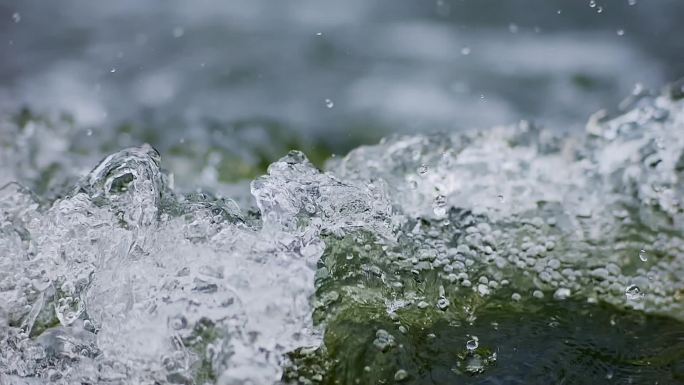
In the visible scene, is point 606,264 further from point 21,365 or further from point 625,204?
point 21,365

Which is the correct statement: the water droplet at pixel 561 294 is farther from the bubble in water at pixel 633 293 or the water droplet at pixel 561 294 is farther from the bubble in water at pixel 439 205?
the bubble in water at pixel 439 205

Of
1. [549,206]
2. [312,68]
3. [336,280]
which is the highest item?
[336,280]

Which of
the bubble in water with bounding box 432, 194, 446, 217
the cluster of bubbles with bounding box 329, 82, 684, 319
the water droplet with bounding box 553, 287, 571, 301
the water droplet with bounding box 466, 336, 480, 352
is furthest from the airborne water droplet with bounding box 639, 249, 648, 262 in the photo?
the water droplet with bounding box 466, 336, 480, 352

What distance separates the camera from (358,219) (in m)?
1.78

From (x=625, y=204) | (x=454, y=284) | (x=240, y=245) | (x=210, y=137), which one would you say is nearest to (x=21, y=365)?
(x=240, y=245)

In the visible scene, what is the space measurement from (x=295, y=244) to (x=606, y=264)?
817mm

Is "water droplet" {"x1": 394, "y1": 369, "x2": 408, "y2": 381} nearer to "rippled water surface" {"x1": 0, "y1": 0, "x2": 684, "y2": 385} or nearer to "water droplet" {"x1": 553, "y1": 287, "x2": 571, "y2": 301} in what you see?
"rippled water surface" {"x1": 0, "y1": 0, "x2": 684, "y2": 385}

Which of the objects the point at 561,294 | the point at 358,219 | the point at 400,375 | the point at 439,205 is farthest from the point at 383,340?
the point at 439,205

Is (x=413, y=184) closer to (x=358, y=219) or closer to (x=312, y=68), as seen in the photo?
(x=358, y=219)

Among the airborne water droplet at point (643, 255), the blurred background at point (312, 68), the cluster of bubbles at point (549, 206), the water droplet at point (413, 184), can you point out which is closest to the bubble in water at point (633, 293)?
the cluster of bubbles at point (549, 206)

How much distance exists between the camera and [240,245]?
1.54 metres

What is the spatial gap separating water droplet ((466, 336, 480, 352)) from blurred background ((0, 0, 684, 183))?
79.3 inches

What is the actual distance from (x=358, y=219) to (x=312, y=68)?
2.21m

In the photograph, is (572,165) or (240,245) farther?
(572,165)
